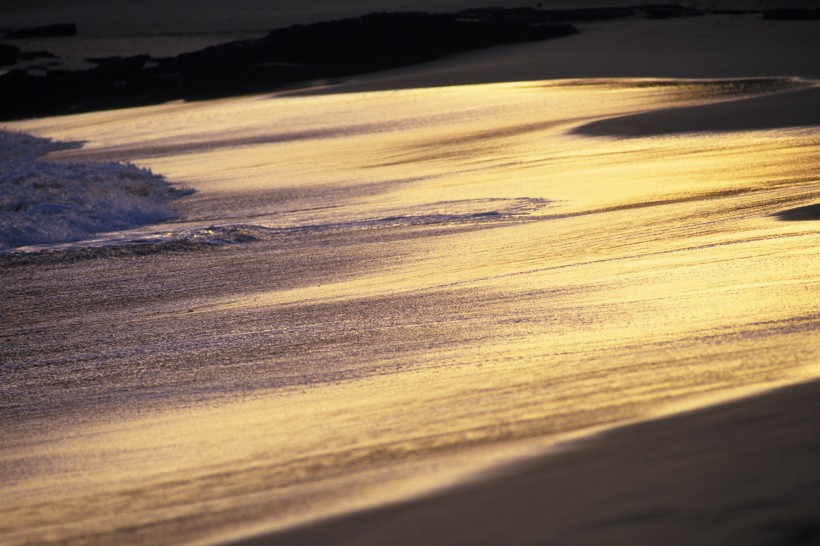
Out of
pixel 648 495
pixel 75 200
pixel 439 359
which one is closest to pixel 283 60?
pixel 75 200

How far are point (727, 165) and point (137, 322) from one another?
4.83 meters

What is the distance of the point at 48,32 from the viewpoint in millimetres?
37531

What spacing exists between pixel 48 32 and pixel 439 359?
1489 inches

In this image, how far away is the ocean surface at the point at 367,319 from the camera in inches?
99.2

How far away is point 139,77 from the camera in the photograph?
87.0 ft

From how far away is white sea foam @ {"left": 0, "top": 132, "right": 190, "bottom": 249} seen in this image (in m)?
7.21

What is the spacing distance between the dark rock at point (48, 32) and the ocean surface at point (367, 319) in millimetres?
29889

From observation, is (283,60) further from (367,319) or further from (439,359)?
(439,359)

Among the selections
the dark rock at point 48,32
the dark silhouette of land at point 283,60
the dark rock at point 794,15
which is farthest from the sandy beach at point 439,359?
the dark rock at point 48,32

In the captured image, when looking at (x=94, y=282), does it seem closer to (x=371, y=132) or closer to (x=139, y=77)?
(x=371, y=132)

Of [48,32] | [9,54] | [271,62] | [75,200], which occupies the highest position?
[48,32]

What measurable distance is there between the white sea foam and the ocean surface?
0.13ft

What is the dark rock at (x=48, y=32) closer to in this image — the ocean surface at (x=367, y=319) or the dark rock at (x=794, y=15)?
the dark rock at (x=794, y=15)

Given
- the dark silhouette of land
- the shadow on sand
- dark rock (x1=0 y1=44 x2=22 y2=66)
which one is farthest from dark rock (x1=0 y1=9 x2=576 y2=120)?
the shadow on sand
